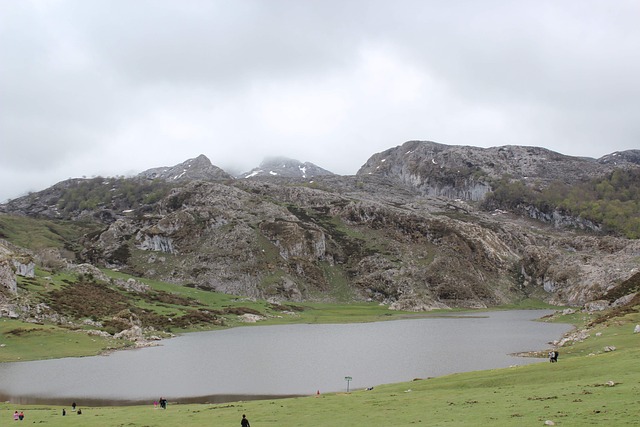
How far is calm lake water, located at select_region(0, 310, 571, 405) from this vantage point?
60.7 m

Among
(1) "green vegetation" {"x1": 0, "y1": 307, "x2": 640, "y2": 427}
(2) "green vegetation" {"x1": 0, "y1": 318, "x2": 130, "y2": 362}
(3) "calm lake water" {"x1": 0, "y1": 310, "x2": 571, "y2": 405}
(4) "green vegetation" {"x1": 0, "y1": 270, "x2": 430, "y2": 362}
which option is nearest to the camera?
(1) "green vegetation" {"x1": 0, "y1": 307, "x2": 640, "y2": 427}

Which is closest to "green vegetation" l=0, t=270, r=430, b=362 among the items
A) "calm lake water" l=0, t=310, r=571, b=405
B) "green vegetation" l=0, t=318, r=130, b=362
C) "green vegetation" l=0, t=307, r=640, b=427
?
"green vegetation" l=0, t=318, r=130, b=362

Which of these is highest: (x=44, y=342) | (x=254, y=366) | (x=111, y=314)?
(x=111, y=314)

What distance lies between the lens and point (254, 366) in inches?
3051

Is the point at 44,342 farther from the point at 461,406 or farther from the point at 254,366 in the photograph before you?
the point at 461,406

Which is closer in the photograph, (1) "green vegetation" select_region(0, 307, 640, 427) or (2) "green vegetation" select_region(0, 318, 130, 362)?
(1) "green vegetation" select_region(0, 307, 640, 427)

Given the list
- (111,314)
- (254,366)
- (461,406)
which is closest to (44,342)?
(111,314)

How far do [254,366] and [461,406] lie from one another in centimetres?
4942

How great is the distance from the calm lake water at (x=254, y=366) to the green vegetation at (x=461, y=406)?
10.7 metres

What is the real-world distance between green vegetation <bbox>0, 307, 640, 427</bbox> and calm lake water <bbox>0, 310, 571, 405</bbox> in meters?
10.7

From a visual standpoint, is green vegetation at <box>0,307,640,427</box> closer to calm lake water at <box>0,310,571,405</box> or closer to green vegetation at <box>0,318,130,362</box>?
calm lake water at <box>0,310,571,405</box>

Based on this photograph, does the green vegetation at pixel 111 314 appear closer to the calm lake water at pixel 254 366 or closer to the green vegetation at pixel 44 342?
the green vegetation at pixel 44 342

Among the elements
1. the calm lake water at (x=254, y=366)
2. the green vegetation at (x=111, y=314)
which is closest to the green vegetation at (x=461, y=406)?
the calm lake water at (x=254, y=366)

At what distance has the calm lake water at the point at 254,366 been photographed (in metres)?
60.7
